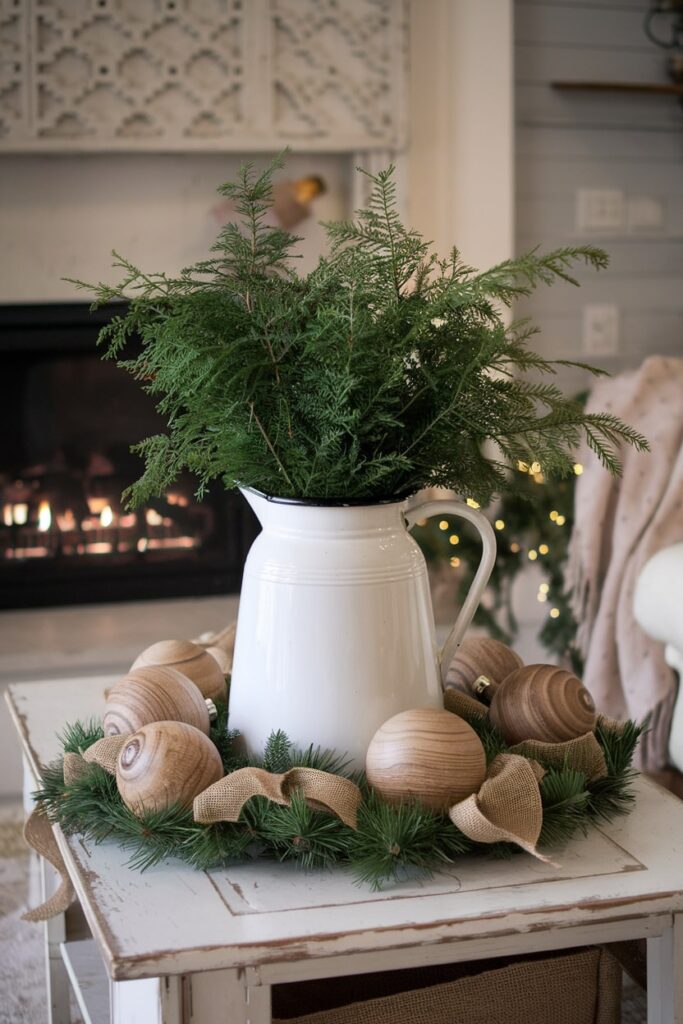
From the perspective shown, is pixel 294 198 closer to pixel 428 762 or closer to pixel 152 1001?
pixel 428 762

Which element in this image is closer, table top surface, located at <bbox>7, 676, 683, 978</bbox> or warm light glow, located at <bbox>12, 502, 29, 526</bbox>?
table top surface, located at <bbox>7, 676, 683, 978</bbox>

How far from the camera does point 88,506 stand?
289 centimetres

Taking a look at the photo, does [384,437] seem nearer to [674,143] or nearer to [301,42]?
[301,42]

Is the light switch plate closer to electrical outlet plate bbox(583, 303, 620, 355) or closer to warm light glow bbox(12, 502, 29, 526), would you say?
electrical outlet plate bbox(583, 303, 620, 355)

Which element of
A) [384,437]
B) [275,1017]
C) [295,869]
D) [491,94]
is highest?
[491,94]

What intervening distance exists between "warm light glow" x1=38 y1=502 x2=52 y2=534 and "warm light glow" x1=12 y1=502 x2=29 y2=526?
3cm

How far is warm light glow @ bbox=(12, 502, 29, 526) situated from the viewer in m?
2.84

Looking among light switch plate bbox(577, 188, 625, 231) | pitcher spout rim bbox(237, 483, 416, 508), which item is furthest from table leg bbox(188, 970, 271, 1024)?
light switch plate bbox(577, 188, 625, 231)

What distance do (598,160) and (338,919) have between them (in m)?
2.58

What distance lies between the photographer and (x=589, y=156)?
3.07m

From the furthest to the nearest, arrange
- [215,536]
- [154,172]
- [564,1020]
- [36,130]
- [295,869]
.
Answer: [215,536] → [154,172] → [36,130] → [564,1020] → [295,869]

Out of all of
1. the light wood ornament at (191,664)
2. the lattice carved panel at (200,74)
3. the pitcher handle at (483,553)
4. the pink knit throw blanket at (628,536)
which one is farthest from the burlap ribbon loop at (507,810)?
the lattice carved panel at (200,74)

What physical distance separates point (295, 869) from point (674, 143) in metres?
2.64

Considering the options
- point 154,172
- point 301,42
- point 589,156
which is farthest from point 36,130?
point 589,156
